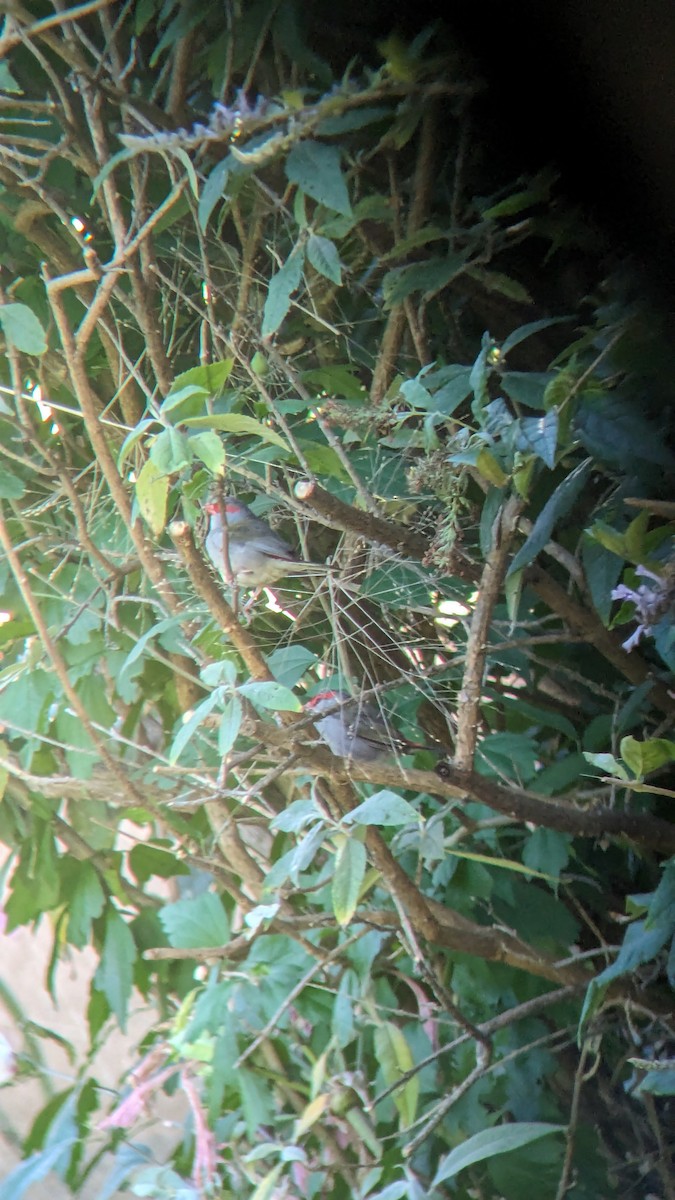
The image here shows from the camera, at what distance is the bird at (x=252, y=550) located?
3.13ft

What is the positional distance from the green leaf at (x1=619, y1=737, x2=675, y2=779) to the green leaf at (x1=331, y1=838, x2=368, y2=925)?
24 cm

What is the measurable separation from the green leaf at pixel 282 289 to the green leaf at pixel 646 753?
44 cm

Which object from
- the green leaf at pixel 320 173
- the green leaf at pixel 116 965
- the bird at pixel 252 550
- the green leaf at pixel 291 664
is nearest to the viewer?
the green leaf at pixel 320 173

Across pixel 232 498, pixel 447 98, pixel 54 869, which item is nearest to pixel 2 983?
pixel 54 869

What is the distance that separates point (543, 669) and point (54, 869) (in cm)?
62

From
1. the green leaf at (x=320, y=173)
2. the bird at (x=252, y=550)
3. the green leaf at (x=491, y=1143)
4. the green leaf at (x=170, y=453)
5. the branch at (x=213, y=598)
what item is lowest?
the green leaf at (x=491, y=1143)

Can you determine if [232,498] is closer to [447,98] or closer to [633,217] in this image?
[447,98]

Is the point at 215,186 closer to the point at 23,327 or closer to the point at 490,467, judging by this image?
the point at 23,327

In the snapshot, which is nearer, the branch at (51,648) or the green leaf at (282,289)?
the green leaf at (282,289)

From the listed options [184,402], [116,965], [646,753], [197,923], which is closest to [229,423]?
[184,402]

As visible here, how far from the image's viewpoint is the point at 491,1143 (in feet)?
2.58

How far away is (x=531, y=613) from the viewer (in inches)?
38.2

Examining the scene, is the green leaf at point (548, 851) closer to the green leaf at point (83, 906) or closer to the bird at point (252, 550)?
the bird at point (252, 550)

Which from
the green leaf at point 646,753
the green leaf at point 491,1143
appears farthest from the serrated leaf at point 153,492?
the green leaf at point 491,1143
